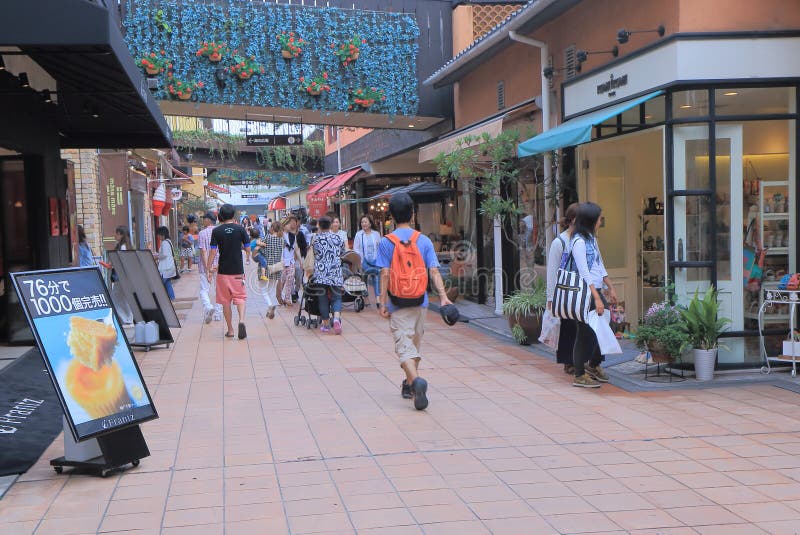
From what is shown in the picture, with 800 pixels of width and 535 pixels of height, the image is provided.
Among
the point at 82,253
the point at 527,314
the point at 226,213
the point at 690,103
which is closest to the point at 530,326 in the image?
the point at 527,314

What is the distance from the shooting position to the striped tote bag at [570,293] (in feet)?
24.7

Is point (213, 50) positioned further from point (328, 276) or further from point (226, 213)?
point (328, 276)

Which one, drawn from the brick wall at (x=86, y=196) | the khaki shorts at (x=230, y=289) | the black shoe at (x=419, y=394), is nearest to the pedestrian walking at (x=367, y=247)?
the khaki shorts at (x=230, y=289)

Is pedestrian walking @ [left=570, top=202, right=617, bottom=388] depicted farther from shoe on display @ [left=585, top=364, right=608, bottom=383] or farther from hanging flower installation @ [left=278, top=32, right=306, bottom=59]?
hanging flower installation @ [left=278, top=32, right=306, bottom=59]

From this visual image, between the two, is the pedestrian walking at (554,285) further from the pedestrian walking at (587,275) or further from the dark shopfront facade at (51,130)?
the dark shopfront facade at (51,130)

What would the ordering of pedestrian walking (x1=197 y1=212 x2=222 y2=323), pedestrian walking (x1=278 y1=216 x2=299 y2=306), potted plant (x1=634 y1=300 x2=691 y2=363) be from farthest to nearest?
pedestrian walking (x1=278 y1=216 x2=299 y2=306) < pedestrian walking (x1=197 y1=212 x2=222 y2=323) < potted plant (x1=634 y1=300 x2=691 y2=363)

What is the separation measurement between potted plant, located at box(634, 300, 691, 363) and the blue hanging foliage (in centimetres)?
954

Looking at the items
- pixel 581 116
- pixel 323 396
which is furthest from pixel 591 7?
pixel 323 396

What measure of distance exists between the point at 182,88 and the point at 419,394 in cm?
997

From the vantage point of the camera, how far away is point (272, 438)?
6.19m

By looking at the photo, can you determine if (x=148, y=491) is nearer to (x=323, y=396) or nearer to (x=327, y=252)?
(x=323, y=396)

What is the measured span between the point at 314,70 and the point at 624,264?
24.9 ft

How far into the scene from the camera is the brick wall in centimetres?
1614

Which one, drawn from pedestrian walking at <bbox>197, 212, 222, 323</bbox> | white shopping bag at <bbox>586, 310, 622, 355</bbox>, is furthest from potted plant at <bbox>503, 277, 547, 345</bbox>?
pedestrian walking at <bbox>197, 212, 222, 323</bbox>
